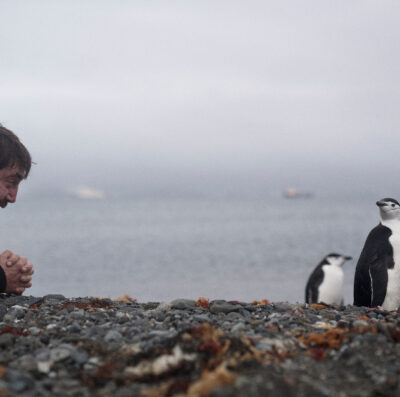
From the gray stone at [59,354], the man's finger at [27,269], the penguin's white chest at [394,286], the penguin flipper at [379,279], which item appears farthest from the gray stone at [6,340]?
the penguin's white chest at [394,286]

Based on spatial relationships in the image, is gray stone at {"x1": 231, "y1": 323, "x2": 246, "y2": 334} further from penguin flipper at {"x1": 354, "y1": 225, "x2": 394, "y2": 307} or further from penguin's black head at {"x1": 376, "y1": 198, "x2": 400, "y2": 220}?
penguin's black head at {"x1": 376, "y1": 198, "x2": 400, "y2": 220}

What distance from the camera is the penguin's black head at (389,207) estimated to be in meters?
7.72

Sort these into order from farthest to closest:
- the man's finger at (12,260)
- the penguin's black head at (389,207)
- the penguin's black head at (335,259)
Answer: the penguin's black head at (335,259)
the penguin's black head at (389,207)
the man's finger at (12,260)

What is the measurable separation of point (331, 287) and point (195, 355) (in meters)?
9.58

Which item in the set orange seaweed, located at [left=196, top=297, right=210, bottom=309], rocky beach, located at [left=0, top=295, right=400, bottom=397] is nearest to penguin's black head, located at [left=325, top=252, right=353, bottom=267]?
orange seaweed, located at [left=196, top=297, right=210, bottom=309]

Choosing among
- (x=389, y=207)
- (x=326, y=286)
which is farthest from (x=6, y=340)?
(x=326, y=286)

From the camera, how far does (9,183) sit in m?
5.32

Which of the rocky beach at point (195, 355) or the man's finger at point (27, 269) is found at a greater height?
the man's finger at point (27, 269)

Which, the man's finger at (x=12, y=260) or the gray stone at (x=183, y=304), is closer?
the gray stone at (x=183, y=304)

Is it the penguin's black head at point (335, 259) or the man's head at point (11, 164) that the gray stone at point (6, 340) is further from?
the penguin's black head at point (335, 259)

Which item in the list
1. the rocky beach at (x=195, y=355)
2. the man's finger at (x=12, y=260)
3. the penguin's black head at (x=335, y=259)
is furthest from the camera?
the penguin's black head at (x=335, y=259)

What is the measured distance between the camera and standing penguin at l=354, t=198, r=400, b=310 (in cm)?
729

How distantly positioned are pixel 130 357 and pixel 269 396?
3.16 ft

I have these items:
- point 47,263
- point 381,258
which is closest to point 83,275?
point 47,263
